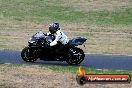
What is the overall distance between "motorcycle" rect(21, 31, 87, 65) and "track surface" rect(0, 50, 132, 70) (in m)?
0.31

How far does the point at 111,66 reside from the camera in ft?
65.2

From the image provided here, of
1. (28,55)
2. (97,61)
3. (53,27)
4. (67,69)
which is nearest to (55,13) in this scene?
(97,61)

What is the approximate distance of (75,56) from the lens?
1981 cm

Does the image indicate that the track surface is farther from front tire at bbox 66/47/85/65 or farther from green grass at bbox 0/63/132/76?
green grass at bbox 0/63/132/76

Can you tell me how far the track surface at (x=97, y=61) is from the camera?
65.2ft

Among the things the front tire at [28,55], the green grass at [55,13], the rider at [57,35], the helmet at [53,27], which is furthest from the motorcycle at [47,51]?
the green grass at [55,13]

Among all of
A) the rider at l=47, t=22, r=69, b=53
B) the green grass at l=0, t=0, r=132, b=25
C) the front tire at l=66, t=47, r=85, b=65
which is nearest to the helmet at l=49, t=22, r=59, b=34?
the rider at l=47, t=22, r=69, b=53

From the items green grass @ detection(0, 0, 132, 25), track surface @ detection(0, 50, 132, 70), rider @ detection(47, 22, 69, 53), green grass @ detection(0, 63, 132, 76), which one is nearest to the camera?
green grass @ detection(0, 63, 132, 76)

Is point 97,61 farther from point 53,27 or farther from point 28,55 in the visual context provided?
point 28,55

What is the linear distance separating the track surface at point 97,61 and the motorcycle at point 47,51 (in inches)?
12.1

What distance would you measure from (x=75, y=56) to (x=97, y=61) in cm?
144

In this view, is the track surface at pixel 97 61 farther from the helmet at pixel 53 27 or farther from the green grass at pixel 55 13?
the green grass at pixel 55 13

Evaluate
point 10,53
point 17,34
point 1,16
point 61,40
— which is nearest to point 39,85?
point 61,40

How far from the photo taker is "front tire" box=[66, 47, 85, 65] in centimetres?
1973
